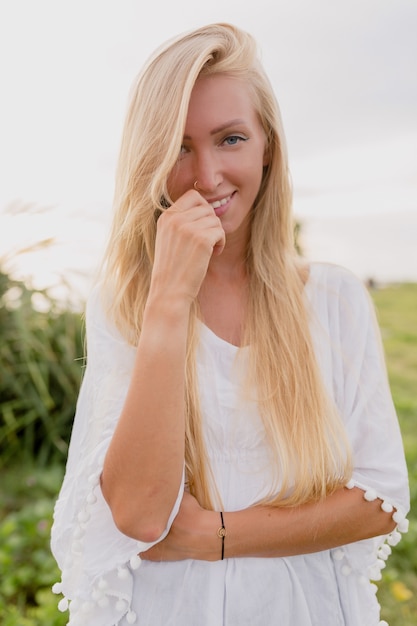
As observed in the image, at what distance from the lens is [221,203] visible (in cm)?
174

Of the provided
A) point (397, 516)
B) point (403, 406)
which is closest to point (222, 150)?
point (397, 516)

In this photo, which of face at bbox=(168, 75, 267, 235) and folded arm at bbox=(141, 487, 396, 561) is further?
face at bbox=(168, 75, 267, 235)

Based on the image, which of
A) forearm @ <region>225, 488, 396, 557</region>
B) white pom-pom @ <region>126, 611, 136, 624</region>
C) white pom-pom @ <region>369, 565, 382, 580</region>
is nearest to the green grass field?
white pom-pom @ <region>369, 565, 382, 580</region>

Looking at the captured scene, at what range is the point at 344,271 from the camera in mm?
1866

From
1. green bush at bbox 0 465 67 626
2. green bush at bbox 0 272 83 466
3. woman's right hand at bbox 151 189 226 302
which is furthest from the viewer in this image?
green bush at bbox 0 272 83 466

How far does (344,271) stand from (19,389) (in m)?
2.66

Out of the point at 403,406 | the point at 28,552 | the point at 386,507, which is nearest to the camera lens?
the point at 386,507

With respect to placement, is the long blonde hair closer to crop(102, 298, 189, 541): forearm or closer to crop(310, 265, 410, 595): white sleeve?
crop(310, 265, 410, 595): white sleeve

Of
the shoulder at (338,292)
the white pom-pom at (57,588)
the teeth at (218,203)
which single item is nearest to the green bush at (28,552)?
the white pom-pom at (57,588)

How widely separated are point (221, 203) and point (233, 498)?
685 mm

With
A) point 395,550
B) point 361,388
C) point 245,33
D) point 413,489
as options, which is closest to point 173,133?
point 245,33

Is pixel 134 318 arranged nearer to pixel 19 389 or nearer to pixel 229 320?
pixel 229 320

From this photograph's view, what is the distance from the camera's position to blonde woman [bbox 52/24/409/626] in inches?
61.2

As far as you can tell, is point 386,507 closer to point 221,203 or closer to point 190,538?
point 190,538
